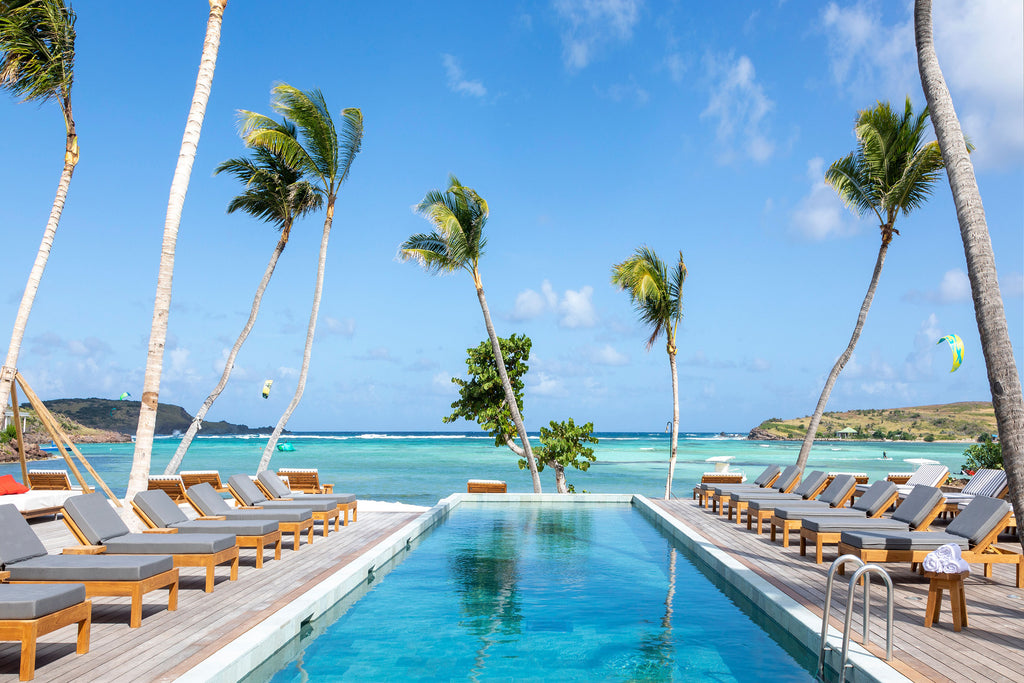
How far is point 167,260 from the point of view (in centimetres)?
844

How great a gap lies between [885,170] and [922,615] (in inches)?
472

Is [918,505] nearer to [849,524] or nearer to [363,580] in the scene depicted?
[849,524]

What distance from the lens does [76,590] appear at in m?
4.50

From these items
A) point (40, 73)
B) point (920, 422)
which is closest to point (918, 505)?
point (40, 73)

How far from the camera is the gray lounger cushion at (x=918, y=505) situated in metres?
8.33

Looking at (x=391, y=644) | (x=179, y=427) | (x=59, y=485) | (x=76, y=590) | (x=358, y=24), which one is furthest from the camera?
(x=179, y=427)

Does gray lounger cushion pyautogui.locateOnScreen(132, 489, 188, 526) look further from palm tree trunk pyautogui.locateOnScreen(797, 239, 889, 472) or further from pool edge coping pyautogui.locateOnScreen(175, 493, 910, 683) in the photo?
palm tree trunk pyautogui.locateOnScreen(797, 239, 889, 472)

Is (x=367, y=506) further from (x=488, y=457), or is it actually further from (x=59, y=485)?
(x=488, y=457)

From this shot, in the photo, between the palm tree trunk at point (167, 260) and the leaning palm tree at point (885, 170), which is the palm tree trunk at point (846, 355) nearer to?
the leaning palm tree at point (885, 170)

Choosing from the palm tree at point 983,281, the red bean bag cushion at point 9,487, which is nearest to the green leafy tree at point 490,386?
the red bean bag cushion at point 9,487

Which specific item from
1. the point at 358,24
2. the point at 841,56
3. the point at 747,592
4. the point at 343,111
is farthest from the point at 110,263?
the point at 747,592

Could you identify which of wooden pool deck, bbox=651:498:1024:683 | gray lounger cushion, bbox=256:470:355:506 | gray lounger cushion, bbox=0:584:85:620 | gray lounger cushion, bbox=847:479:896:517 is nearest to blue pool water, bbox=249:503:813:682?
wooden pool deck, bbox=651:498:1024:683

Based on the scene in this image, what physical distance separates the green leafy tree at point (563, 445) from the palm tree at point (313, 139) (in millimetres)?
6586

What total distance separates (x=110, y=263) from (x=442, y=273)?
1750 cm
